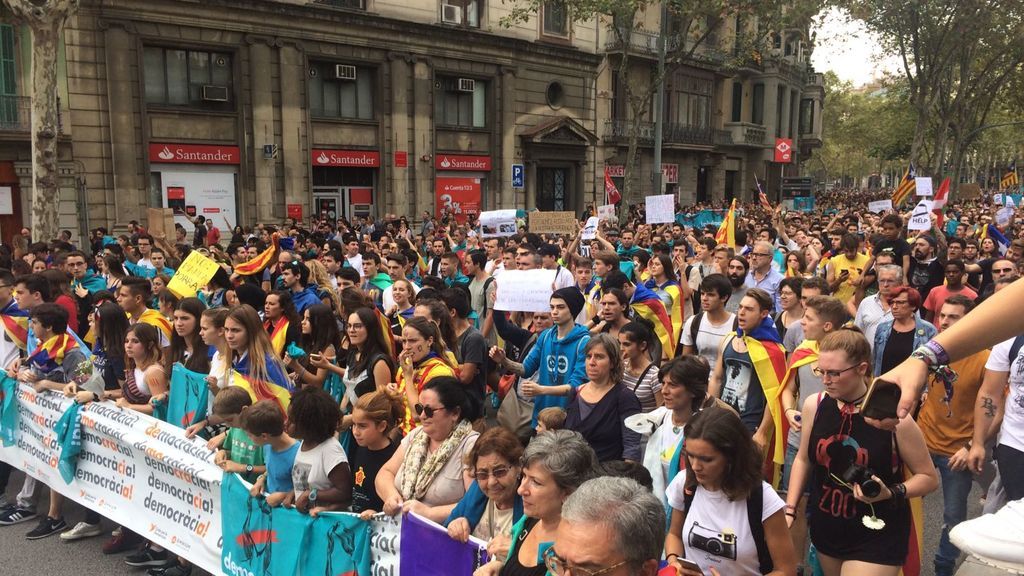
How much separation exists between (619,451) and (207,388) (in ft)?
10.3

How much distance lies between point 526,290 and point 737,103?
4216 cm

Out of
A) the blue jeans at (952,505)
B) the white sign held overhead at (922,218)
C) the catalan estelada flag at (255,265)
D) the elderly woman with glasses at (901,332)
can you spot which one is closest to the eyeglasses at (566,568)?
the blue jeans at (952,505)

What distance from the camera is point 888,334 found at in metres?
5.96

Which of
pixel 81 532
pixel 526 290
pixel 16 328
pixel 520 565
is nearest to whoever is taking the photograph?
pixel 520 565

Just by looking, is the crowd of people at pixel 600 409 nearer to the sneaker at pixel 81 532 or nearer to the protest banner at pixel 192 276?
the sneaker at pixel 81 532

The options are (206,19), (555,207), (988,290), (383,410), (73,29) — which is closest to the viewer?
(383,410)

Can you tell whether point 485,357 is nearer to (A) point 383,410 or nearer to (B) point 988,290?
(A) point 383,410

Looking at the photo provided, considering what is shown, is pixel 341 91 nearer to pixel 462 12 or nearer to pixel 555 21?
pixel 462 12

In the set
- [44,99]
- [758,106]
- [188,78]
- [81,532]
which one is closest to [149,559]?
[81,532]

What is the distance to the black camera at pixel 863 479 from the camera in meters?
3.26

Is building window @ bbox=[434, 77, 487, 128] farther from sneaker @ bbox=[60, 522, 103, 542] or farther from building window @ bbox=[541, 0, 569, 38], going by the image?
sneaker @ bbox=[60, 522, 103, 542]

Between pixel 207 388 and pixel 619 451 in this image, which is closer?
pixel 619 451

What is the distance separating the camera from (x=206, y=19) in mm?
21984

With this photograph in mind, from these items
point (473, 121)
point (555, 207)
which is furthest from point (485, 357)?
point (555, 207)
